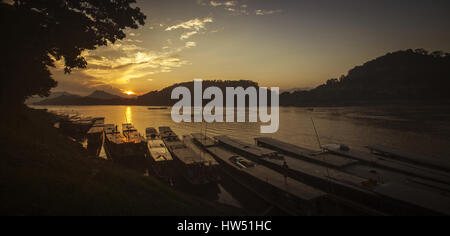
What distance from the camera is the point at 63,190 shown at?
10820 millimetres

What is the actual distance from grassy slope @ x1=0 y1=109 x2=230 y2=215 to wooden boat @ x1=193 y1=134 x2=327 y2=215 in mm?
7760

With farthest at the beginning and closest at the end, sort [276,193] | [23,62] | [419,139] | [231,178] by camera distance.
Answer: [419,139] < [231,178] < [276,193] < [23,62]

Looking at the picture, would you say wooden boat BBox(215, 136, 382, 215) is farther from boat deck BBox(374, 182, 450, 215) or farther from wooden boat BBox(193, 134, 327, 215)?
wooden boat BBox(193, 134, 327, 215)

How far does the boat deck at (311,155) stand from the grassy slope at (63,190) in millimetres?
20211

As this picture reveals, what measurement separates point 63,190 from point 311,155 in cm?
3196

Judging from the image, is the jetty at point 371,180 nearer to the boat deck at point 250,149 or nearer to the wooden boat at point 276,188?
the boat deck at point 250,149

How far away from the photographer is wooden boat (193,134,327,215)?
18.3m

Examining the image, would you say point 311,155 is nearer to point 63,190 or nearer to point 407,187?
point 407,187

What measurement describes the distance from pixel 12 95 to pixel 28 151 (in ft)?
47.7

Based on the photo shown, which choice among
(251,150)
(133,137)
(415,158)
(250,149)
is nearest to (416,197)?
(415,158)
